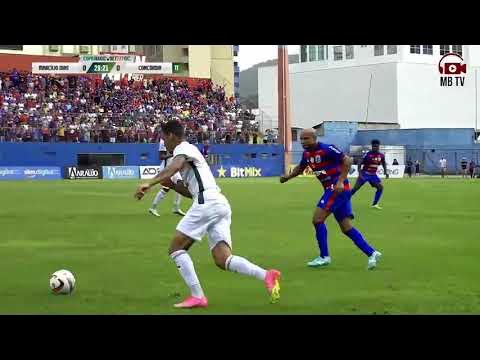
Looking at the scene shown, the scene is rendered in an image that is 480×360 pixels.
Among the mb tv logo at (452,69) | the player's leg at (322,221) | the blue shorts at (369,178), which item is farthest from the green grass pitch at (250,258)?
the mb tv logo at (452,69)

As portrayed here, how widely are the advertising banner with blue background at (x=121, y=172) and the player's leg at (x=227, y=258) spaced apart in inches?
1602

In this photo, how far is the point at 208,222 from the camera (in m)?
9.21

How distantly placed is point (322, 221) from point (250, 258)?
1630 millimetres

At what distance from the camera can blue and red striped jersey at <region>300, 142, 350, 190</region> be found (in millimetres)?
12484

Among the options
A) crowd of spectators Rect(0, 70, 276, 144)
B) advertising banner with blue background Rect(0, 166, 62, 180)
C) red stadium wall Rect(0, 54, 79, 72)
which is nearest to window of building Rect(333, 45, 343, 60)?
crowd of spectators Rect(0, 70, 276, 144)

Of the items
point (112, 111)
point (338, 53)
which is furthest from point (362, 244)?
point (338, 53)

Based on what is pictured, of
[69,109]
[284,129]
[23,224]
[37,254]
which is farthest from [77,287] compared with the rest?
[284,129]

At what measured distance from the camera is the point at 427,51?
2867 inches

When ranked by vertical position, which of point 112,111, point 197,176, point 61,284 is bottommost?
point 61,284

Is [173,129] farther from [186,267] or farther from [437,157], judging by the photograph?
[437,157]

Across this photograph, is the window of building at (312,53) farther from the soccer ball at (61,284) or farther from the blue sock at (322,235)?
the soccer ball at (61,284)

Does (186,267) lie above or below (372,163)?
below

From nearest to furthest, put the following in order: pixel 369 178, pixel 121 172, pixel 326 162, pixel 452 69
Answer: pixel 326 162, pixel 369 178, pixel 121 172, pixel 452 69

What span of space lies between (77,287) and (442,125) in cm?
6832
